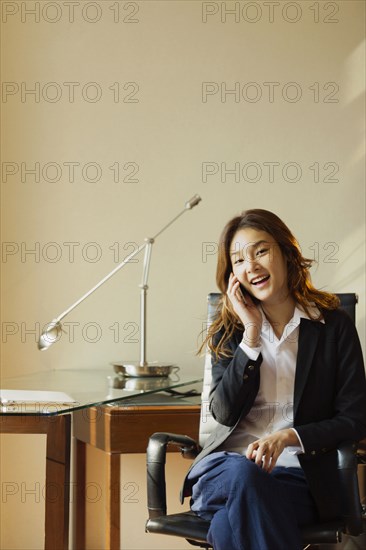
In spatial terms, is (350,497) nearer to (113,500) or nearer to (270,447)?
→ (270,447)

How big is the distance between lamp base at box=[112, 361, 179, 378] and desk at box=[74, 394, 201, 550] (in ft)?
0.54

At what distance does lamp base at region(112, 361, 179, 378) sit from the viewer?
9.14 feet

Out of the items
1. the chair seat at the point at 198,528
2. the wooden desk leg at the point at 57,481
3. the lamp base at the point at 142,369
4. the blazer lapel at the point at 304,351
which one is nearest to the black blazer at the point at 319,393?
the blazer lapel at the point at 304,351

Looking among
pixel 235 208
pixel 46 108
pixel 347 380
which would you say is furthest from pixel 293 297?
pixel 46 108

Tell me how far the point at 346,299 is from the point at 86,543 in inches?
59.9

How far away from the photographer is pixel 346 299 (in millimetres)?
2416

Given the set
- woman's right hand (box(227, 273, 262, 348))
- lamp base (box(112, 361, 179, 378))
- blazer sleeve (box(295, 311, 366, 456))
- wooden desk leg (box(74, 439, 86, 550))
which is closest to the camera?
blazer sleeve (box(295, 311, 366, 456))

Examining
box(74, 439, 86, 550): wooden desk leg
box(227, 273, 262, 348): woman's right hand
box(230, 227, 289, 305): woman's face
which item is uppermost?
box(230, 227, 289, 305): woman's face

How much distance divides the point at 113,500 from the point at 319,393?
823 mm

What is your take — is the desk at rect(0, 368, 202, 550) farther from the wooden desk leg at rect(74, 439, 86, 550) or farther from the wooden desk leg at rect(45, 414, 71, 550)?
the wooden desk leg at rect(74, 439, 86, 550)

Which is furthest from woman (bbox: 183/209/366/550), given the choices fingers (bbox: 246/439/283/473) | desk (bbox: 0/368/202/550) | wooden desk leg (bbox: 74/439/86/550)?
wooden desk leg (bbox: 74/439/86/550)

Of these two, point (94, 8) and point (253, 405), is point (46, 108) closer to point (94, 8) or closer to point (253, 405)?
point (94, 8)

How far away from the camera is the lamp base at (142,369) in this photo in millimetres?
2787

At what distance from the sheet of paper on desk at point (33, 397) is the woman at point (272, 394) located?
424mm
